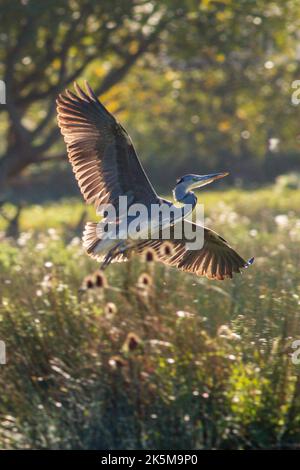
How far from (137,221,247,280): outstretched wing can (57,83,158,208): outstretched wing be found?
0.49 metres

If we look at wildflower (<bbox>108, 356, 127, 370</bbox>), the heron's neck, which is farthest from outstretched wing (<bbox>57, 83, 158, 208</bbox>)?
wildflower (<bbox>108, 356, 127, 370</bbox>)

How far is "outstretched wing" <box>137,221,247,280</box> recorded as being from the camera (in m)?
7.09

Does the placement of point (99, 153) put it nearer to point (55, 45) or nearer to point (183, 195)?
point (183, 195)

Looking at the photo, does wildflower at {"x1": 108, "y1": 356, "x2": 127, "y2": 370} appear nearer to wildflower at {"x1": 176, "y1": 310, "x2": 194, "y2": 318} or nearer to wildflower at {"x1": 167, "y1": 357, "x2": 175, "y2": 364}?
wildflower at {"x1": 167, "y1": 357, "x2": 175, "y2": 364}

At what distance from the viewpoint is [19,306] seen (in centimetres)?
681

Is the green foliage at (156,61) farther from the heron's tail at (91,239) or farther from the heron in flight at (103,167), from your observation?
the heron's tail at (91,239)

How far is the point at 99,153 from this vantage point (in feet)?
22.0

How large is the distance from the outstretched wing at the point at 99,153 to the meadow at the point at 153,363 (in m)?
0.62

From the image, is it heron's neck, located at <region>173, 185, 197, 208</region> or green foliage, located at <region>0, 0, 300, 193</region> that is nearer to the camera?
heron's neck, located at <region>173, 185, 197, 208</region>

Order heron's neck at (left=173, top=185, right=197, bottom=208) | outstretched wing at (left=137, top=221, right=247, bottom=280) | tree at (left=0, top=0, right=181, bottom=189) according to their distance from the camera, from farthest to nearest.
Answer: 1. tree at (left=0, top=0, right=181, bottom=189)
2. outstretched wing at (left=137, top=221, right=247, bottom=280)
3. heron's neck at (left=173, top=185, right=197, bottom=208)

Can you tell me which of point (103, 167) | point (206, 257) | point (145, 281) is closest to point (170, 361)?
point (145, 281)

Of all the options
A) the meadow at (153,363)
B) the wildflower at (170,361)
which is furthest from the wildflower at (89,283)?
the wildflower at (170,361)

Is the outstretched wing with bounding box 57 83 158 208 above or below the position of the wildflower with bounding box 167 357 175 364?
above

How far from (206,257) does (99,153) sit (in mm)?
1226
